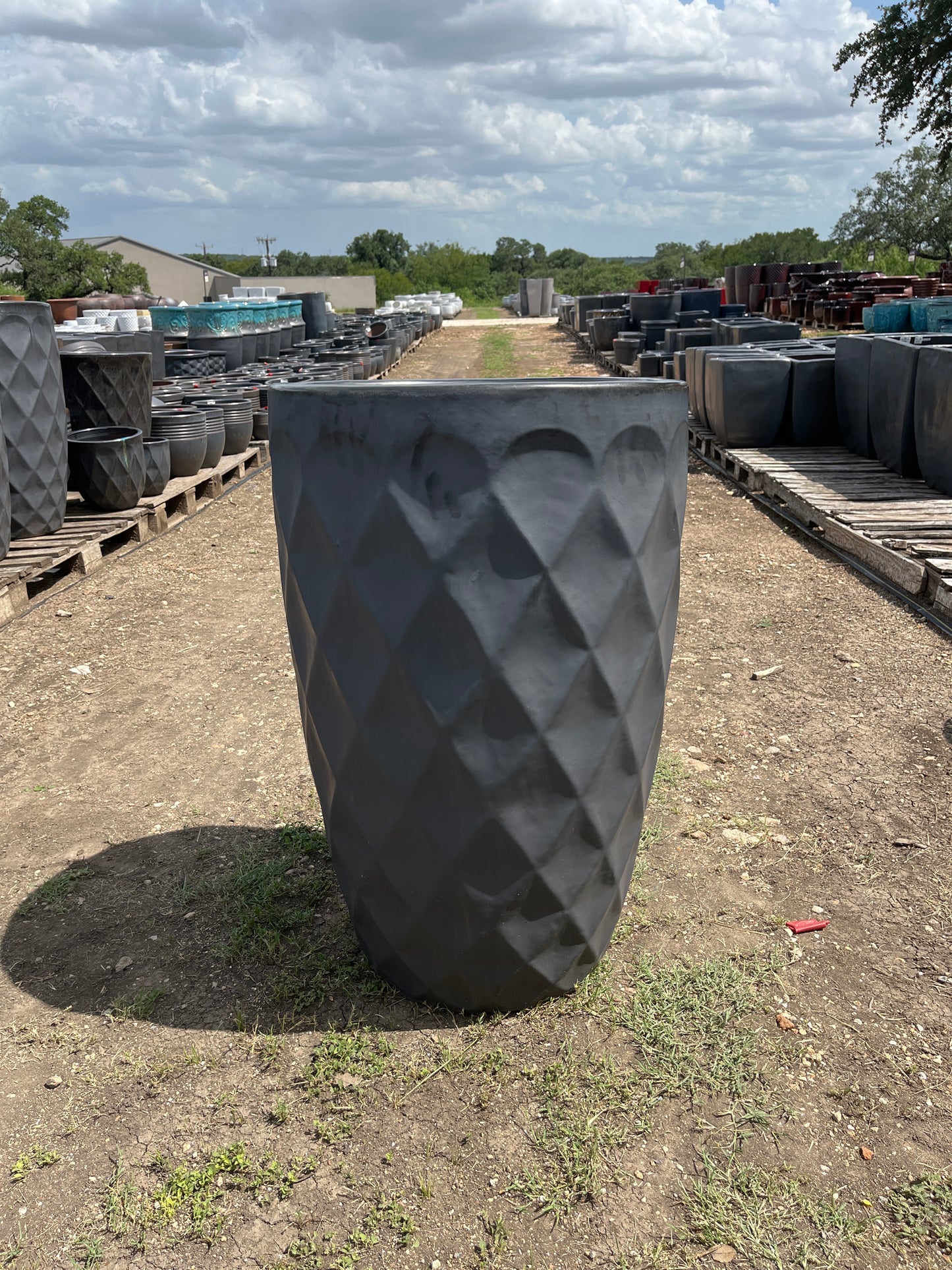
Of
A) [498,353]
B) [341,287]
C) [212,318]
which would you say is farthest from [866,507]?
[341,287]

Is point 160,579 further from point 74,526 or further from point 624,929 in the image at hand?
point 624,929

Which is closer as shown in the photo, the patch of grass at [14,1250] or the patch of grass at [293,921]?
the patch of grass at [14,1250]

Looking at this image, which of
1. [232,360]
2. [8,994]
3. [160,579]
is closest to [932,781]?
[8,994]

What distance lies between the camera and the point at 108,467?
20.8 ft

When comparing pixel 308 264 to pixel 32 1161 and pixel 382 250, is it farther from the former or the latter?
pixel 32 1161

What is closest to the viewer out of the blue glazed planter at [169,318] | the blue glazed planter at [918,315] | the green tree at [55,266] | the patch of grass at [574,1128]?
the patch of grass at [574,1128]

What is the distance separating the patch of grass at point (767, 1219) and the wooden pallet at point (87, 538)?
4.45 metres

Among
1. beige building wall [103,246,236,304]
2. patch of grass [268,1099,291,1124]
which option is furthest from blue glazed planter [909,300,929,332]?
beige building wall [103,246,236,304]

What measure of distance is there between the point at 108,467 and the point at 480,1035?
17.4ft

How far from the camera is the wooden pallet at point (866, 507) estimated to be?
15.5ft

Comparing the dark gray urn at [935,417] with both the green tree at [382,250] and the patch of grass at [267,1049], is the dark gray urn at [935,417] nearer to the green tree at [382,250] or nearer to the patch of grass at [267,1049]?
the patch of grass at [267,1049]

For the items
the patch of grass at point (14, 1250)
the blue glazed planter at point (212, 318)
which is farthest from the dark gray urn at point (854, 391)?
the blue glazed planter at point (212, 318)

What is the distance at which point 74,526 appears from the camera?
6.15 meters

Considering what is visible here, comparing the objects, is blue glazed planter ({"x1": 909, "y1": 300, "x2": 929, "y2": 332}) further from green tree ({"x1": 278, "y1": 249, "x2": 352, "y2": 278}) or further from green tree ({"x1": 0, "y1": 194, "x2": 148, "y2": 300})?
green tree ({"x1": 278, "y1": 249, "x2": 352, "y2": 278})
